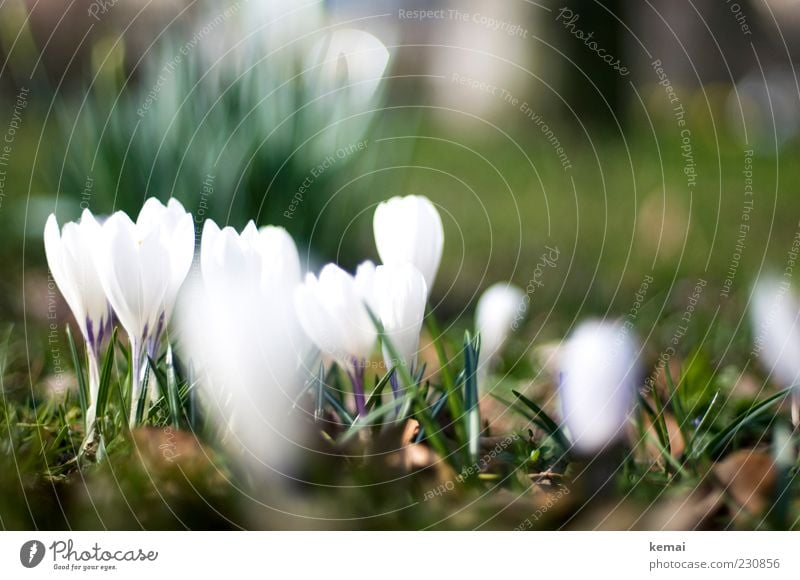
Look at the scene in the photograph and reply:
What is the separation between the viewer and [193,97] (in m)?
0.44

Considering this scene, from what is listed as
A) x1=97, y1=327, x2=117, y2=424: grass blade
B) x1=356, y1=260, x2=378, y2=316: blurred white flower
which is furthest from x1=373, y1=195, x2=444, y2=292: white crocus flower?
x1=97, y1=327, x2=117, y2=424: grass blade

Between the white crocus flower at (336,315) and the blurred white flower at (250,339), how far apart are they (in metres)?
0.01

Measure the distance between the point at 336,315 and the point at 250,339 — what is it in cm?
4

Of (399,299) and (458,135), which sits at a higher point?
(458,135)

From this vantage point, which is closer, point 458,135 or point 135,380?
point 135,380

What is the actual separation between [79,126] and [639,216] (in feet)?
1.20

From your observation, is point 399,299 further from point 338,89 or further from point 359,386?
point 338,89

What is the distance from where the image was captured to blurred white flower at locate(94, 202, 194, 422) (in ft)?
0.99

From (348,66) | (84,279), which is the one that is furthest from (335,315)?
(348,66)

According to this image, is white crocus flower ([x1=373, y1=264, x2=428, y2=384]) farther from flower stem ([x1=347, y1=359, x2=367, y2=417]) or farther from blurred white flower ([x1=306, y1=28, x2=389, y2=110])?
blurred white flower ([x1=306, y1=28, x2=389, y2=110])

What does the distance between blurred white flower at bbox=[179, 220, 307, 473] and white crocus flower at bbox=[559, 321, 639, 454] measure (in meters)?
0.12

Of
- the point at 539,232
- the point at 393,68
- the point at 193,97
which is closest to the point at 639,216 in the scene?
the point at 539,232

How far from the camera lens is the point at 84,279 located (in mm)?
315
